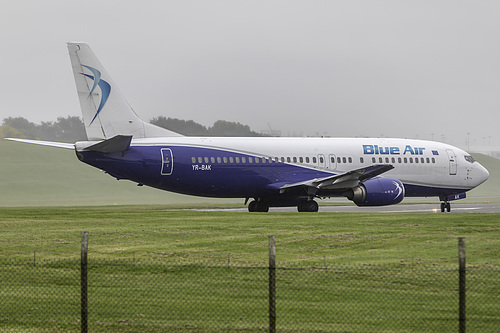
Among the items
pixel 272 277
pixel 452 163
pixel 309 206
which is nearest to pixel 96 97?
pixel 309 206

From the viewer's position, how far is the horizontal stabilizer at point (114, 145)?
36406 mm

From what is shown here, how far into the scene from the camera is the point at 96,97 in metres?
38.5

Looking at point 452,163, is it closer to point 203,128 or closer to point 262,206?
point 262,206

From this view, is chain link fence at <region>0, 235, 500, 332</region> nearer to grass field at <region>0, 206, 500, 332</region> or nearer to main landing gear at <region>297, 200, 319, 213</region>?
grass field at <region>0, 206, 500, 332</region>

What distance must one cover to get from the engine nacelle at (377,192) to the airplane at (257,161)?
49 mm

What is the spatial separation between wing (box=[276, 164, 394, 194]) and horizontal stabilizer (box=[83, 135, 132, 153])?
8703 mm

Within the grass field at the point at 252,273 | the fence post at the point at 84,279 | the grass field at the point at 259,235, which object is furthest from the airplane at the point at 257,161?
the fence post at the point at 84,279

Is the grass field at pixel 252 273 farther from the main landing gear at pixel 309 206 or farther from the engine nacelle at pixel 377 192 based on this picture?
the main landing gear at pixel 309 206

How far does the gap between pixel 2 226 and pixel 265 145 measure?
626 inches

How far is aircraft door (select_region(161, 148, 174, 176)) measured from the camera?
39219mm

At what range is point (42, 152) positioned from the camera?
103 metres

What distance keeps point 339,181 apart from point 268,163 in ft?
12.1

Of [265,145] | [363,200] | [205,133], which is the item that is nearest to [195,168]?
[265,145]

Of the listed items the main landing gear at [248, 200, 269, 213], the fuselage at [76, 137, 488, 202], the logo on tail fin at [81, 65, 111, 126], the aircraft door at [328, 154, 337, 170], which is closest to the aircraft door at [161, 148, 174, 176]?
the fuselage at [76, 137, 488, 202]
